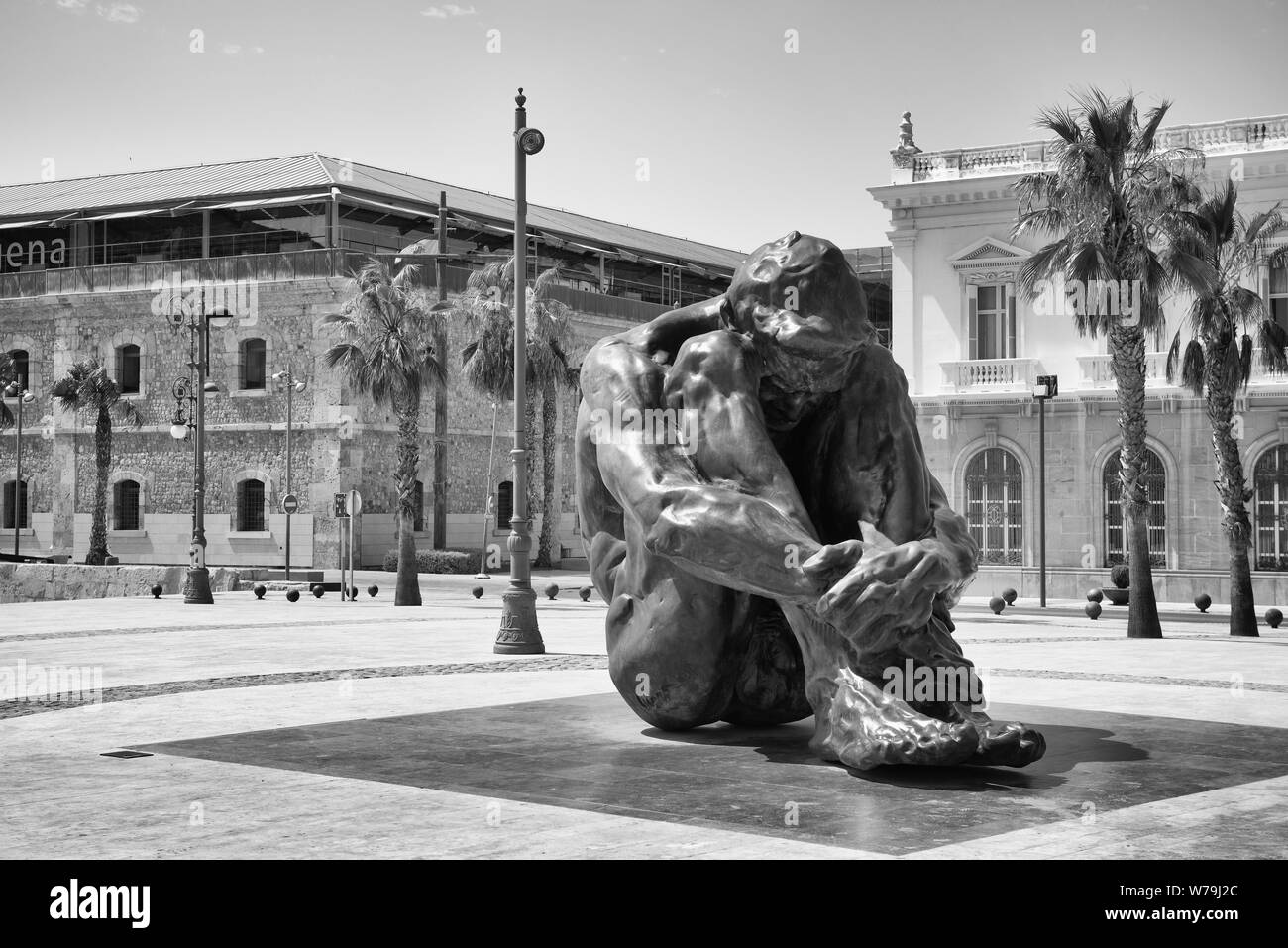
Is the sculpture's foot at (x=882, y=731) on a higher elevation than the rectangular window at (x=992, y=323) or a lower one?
lower

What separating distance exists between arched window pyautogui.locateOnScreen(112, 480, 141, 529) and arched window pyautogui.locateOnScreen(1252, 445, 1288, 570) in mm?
32231

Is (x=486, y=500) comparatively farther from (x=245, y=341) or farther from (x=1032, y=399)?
(x=1032, y=399)

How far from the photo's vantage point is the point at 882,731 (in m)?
5.18

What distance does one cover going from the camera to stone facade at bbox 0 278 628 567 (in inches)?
1710

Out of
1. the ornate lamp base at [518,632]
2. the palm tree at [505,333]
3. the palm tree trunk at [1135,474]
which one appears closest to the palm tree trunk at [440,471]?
the palm tree at [505,333]

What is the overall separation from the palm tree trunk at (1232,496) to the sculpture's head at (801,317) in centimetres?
1737

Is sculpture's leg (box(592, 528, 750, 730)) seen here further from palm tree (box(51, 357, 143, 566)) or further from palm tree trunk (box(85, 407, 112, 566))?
palm tree trunk (box(85, 407, 112, 566))

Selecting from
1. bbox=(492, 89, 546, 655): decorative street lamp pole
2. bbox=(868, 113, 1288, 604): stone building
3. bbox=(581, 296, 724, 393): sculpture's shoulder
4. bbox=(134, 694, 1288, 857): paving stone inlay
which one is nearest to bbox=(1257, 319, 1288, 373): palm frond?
bbox=(868, 113, 1288, 604): stone building

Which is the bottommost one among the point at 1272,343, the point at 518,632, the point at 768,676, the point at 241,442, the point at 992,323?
the point at 518,632

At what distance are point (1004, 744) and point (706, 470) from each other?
1445mm

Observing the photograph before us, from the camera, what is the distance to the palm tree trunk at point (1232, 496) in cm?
2150

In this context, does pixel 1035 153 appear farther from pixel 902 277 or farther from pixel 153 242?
pixel 153 242

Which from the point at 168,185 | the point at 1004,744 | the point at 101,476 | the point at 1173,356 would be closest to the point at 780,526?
the point at 1004,744

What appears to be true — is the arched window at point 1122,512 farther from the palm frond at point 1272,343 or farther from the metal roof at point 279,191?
the metal roof at point 279,191
